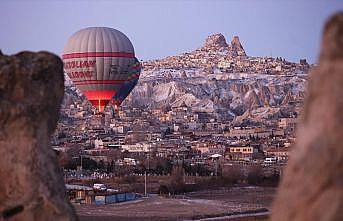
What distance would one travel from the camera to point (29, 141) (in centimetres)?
789

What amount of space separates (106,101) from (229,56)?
136 metres

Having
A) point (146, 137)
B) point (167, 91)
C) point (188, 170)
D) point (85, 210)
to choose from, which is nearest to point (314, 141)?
point (85, 210)

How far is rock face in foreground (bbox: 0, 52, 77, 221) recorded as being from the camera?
761cm

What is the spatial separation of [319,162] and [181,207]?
26.5 metres

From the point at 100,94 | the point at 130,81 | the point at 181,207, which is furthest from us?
the point at 130,81

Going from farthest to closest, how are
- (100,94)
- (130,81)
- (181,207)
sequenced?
(130,81)
(100,94)
(181,207)

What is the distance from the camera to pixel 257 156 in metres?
65.4

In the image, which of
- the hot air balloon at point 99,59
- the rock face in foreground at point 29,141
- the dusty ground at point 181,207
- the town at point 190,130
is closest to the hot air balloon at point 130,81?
the hot air balloon at point 99,59

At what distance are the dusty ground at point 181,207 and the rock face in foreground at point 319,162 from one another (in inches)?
847

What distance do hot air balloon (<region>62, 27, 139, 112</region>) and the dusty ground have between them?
2243 centimetres

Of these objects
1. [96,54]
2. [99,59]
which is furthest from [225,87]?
[99,59]

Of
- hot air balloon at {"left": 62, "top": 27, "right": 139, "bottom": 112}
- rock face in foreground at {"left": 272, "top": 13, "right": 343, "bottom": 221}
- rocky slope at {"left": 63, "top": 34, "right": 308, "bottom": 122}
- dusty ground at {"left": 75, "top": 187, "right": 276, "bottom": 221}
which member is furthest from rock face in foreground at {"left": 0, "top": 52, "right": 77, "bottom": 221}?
rocky slope at {"left": 63, "top": 34, "right": 308, "bottom": 122}

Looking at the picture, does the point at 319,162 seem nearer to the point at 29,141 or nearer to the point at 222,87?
the point at 29,141

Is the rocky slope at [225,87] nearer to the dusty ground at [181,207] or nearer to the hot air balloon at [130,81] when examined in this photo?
the hot air balloon at [130,81]
